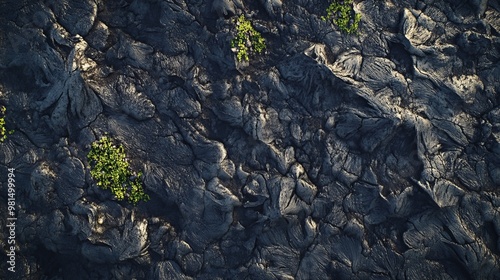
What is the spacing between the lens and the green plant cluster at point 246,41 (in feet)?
34.4

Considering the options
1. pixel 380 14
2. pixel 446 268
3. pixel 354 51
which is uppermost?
pixel 380 14

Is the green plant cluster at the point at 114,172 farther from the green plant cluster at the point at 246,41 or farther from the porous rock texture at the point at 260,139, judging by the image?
the green plant cluster at the point at 246,41

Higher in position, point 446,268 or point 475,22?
point 475,22

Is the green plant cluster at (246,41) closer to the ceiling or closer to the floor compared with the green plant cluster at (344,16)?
closer to the floor

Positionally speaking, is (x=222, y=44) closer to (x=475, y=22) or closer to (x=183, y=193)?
(x=183, y=193)

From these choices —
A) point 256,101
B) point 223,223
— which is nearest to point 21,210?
point 223,223

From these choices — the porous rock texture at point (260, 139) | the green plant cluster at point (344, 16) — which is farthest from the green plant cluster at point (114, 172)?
the green plant cluster at point (344, 16)

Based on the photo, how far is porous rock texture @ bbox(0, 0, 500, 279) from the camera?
10.1 metres

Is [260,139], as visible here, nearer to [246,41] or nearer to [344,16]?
[246,41]

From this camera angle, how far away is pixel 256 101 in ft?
34.2

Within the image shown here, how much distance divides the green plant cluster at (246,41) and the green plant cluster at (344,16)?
1.94m

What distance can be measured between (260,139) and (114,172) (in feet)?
13.4

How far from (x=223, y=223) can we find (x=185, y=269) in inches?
63.9

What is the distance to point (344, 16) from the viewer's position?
34.8 ft
